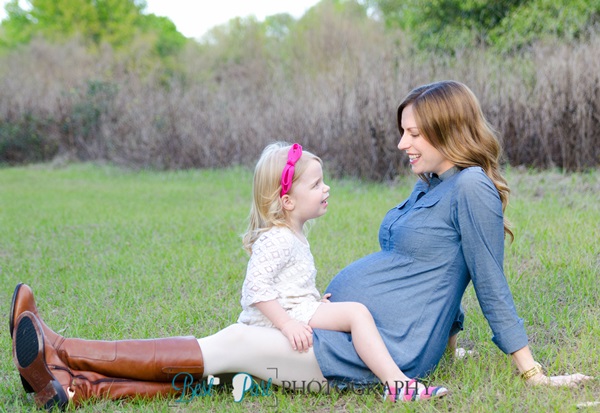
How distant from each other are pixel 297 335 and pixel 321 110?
870 cm

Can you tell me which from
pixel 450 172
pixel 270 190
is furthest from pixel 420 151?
pixel 270 190

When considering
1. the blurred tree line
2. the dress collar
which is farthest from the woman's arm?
the blurred tree line

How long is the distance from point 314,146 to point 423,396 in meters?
8.82

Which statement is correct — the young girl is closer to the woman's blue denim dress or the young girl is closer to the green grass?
the woman's blue denim dress

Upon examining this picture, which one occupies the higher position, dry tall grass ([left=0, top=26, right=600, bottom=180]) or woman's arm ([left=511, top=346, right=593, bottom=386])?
dry tall grass ([left=0, top=26, right=600, bottom=180])

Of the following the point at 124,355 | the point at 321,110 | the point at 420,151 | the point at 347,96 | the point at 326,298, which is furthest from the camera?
the point at 321,110

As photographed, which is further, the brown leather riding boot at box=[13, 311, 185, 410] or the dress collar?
the dress collar

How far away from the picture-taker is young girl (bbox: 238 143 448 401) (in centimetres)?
253

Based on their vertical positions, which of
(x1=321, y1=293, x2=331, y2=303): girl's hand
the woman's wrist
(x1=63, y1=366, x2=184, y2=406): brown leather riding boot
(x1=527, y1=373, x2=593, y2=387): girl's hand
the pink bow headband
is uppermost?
the pink bow headband

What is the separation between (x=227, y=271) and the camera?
196 inches

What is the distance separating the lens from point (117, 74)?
20984 mm

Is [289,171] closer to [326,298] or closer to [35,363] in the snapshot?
[326,298]

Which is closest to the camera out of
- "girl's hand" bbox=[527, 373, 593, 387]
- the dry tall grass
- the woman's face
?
"girl's hand" bbox=[527, 373, 593, 387]

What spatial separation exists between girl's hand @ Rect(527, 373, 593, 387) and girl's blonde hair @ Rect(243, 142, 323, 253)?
1.13m
